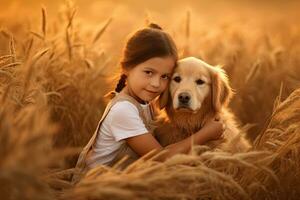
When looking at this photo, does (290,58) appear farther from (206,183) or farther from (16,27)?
(206,183)

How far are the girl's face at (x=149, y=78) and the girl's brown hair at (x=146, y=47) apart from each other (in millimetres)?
34

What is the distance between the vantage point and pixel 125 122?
3619 millimetres

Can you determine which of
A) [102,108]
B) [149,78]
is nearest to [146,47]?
[149,78]

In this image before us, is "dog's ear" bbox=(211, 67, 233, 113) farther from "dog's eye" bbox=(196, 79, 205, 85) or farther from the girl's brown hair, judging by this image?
the girl's brown hair

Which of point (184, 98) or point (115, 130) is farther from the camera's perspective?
point (184, 98)

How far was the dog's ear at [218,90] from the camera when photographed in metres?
3.99

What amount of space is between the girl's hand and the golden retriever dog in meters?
0.08

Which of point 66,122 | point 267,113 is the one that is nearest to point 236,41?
point 267,113

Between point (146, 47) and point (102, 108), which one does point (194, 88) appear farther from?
point (102, 108)

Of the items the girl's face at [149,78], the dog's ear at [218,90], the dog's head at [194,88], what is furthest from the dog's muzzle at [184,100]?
the dog's ear at [218,90]

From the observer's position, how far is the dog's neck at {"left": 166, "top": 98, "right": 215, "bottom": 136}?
4.02m

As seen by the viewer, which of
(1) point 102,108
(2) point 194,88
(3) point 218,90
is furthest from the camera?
(1) point 102,108

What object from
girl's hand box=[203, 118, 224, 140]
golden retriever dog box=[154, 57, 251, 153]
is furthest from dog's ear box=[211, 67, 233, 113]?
girl's hand box=[203, 118, 224, 140]

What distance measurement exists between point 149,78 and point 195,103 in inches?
13.4
